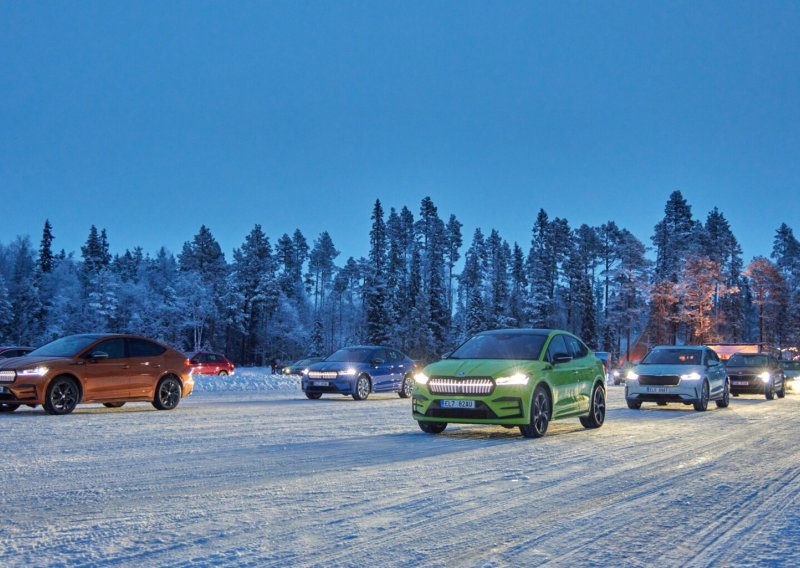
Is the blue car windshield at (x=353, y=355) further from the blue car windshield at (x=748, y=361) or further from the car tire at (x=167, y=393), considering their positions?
the blue car windshield at (x=748, y=361)

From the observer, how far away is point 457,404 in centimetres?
1196

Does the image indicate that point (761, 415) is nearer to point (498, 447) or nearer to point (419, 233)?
point (498, 447)

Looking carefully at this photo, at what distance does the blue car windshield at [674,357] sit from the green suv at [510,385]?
7.33m

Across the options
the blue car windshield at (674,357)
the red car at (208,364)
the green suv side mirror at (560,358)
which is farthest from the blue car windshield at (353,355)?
the red car at (208,364)

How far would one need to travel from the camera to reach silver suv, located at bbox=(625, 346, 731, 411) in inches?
767

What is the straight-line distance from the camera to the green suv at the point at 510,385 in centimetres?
1180

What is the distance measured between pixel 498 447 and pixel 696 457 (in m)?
2.53

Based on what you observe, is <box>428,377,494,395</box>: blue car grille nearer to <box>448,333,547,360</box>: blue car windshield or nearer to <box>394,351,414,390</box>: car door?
<box>448,333,547,360</box>: blue car windshield

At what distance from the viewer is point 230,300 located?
10900cm

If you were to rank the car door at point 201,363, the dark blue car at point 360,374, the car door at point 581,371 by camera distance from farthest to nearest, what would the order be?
the car door at point 201,363, the dark blue car at point 360,374, the car door at point 581,371

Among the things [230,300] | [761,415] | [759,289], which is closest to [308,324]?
[230,300]

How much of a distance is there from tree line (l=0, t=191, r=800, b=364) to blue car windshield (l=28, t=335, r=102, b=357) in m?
69.2

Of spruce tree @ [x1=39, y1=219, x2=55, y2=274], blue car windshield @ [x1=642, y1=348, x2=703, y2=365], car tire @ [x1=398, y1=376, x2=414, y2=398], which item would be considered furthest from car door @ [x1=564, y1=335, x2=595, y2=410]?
spruce tree @ [x1=39, y1=219, x2=55, y2=274]

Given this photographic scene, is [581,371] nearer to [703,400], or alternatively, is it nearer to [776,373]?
[703,400]
